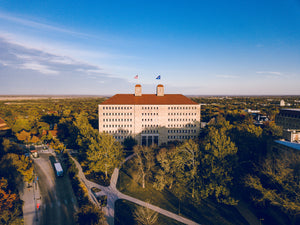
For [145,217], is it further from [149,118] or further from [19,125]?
[19,125]

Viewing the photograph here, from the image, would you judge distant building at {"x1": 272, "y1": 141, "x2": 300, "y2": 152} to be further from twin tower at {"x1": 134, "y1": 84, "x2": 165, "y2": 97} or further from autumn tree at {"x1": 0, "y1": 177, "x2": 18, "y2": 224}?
twin tower at {"x1": 134, "y1": 84, "x2": 165, "y2": 97}

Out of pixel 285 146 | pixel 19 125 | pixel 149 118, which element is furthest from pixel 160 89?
pixel 19 125

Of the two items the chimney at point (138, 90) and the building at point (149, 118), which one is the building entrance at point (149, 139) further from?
the chimney at point (138, 90)

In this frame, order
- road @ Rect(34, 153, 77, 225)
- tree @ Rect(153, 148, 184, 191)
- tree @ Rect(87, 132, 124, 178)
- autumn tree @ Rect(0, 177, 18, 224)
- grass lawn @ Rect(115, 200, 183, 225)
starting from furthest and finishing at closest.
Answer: tree @ Rect(87, 132, 124, 178) → tree @ Rect(153, 148, 184, 191) → road @ Rect(34, 153, 77, 225) → grass lawn @ Rect(115, 200, 183, 225) → autumn tree @ Rect(0, 177, 18, 224)

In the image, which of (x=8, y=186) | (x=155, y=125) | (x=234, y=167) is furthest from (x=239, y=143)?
(x=8, y=186)

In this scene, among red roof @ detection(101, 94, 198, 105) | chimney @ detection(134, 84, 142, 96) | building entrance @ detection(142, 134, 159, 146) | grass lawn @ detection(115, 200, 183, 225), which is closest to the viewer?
grass lawn @ detection(115, 200, 183, 225)

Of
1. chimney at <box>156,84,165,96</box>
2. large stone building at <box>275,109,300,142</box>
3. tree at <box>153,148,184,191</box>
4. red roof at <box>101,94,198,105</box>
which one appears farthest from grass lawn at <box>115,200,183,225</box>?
large stone building at <box>275,109,300,142</box>
